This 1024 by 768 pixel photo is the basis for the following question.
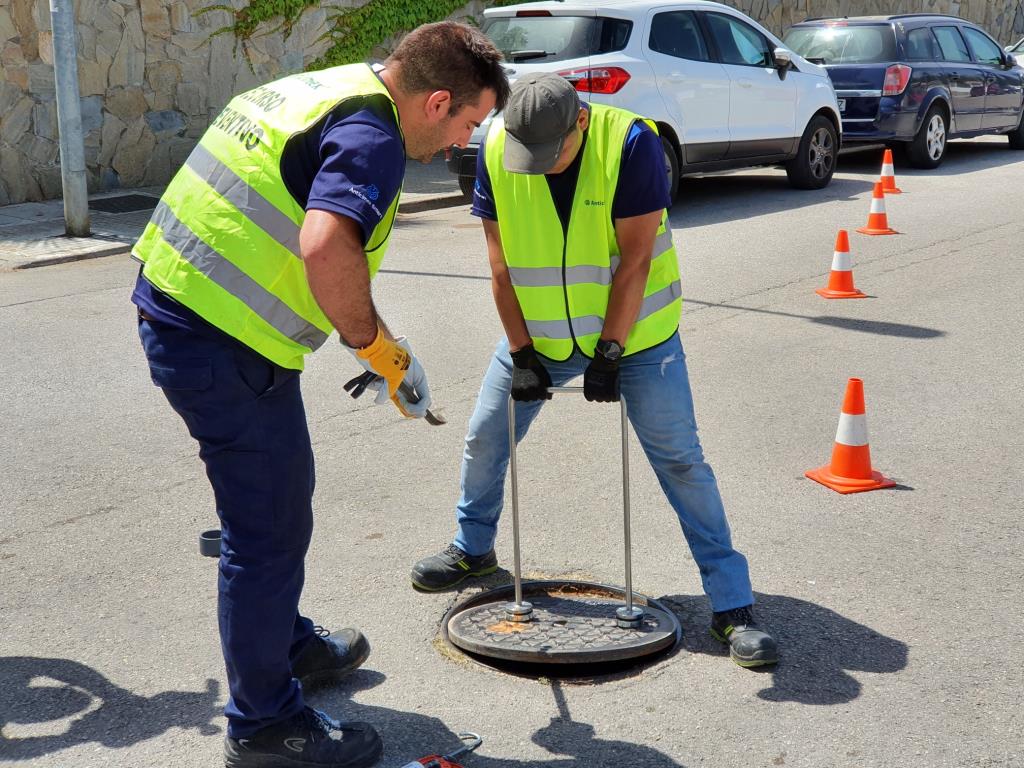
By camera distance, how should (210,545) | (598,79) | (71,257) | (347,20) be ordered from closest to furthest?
(210,545)
(71,257)
(598,79)
(347,20)

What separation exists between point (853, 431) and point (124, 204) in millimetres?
9470

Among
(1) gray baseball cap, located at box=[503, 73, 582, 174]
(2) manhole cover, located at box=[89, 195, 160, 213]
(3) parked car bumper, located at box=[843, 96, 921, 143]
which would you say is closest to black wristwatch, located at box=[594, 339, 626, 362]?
(1) gray baseball cap, located at box=[503, 73, 582, 174]

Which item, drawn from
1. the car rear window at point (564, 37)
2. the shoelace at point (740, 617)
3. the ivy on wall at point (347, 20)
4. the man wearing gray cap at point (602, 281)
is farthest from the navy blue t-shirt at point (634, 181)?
the ivy on wall at point (347, 20)

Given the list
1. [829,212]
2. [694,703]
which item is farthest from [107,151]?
[694,703]

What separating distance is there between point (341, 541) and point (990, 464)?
283 centimetres

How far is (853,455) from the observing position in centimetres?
509

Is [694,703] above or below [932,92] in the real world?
below

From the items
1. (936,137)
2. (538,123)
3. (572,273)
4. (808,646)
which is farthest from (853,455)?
(936,137)

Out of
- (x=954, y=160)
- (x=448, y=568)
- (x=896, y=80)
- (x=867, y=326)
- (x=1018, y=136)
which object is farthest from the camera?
(x=1018, y=136)

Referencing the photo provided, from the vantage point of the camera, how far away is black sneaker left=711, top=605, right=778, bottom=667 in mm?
3619

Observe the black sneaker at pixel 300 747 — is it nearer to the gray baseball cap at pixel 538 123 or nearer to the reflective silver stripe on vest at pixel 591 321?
the reflective silver stripe on vest at pixel 591 321

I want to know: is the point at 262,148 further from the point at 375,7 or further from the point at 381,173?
the point at 375,7

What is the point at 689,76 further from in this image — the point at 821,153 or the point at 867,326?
the point at 867,326

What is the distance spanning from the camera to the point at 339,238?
270 cm
